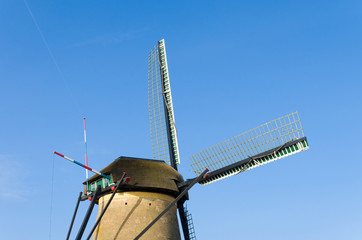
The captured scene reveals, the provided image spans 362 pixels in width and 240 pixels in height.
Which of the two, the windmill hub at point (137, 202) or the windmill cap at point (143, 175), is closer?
A: the windmill hub at point (137, 202)

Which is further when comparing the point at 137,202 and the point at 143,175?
the point at 143,175

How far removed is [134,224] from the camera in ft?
50.4

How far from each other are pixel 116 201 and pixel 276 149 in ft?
22.9

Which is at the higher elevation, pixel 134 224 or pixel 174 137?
pixel 174 137

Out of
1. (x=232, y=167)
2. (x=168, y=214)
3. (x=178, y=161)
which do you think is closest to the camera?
(x=168, y=214)

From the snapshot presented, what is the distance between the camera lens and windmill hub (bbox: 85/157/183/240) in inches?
606

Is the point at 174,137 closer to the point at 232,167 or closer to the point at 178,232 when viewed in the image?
the point at 232,167

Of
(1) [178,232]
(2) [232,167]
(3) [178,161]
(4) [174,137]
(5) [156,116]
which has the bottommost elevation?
(1) [178,232]

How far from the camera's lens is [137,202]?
15.9 metres

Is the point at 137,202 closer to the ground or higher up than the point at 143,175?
closer to the ground

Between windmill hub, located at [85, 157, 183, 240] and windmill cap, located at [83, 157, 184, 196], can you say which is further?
windmill cap, located at [83, 157, 184, 196]

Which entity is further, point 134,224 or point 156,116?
point 156,116

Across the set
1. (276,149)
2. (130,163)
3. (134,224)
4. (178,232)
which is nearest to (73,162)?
(130,163)

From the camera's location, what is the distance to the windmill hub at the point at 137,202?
15.4 metres
